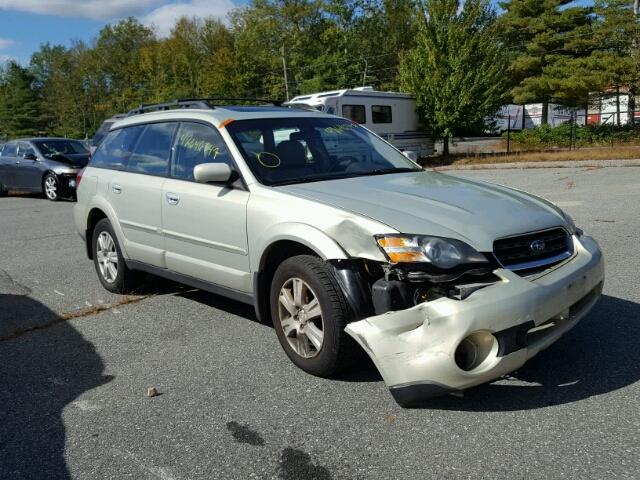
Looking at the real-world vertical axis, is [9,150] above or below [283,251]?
above

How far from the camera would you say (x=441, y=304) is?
9.70 feet

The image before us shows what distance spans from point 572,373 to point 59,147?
50.7 ft

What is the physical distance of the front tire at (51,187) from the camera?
603 inches

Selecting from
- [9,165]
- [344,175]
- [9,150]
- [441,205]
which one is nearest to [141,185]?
[344,175]

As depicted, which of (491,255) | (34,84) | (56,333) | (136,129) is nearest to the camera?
(491,255)

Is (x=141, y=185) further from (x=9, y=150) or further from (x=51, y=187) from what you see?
(x=9, y=150)

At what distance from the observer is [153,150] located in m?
5.14

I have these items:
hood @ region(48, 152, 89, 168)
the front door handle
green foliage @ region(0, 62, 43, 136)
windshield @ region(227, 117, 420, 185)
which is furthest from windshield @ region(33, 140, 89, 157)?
green foliage @ region(0, 62, 43, 136)

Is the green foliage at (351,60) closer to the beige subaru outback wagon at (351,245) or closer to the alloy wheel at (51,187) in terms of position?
the alloy wheel at (51,187)

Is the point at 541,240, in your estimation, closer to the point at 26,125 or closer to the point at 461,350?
the point at 461,350

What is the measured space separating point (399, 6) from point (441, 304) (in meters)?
68.3

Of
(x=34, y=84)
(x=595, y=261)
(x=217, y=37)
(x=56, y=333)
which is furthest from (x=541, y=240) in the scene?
(x=34, y=84)

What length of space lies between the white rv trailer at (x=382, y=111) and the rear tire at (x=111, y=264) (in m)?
15.5

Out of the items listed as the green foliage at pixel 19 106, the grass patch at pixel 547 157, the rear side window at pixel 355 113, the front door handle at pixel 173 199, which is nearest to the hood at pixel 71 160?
the rear side window at pixel 355 113
